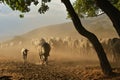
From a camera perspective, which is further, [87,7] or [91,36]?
[87,7]

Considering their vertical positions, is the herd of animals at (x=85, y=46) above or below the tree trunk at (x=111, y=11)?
above

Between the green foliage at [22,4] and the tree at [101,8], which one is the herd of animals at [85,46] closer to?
the tree at [101,8]

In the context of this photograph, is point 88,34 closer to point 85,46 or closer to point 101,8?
point 101,8

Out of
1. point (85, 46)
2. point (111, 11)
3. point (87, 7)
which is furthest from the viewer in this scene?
point (85, 46)

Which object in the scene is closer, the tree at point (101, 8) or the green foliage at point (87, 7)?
the tree at point (101, 8)

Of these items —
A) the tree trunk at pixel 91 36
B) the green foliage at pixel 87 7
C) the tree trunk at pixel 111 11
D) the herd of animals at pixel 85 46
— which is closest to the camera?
the tree trunk at pixel 111 11

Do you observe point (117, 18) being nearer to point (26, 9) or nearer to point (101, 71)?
point (101, 71)

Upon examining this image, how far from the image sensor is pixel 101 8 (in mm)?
20703

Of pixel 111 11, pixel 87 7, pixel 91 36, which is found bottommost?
pixel 91 36

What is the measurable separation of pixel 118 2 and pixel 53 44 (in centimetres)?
2790

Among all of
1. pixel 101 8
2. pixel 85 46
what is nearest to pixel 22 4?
pixel 101 8

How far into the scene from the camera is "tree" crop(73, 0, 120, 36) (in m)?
20.5

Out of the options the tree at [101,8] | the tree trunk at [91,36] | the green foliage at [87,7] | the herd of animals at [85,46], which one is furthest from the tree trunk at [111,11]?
the herd of animals at [85,46]

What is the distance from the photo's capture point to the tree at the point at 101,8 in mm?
20469
